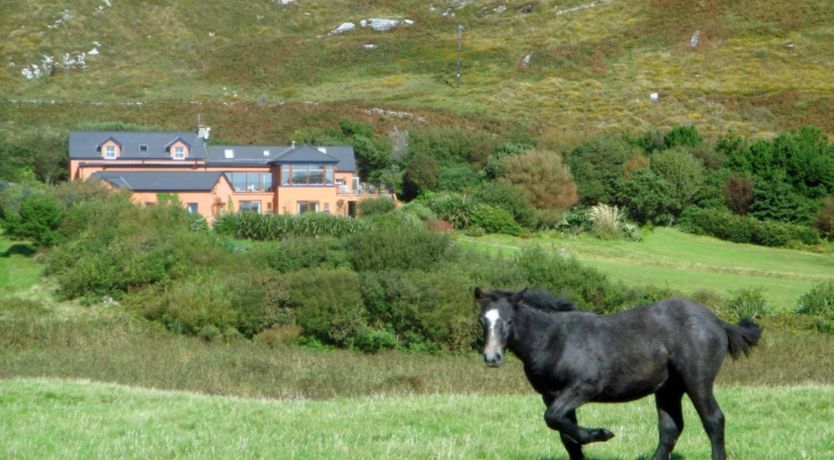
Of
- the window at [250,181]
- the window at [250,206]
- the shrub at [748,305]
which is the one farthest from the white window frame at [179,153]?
the shrub at [748,305]

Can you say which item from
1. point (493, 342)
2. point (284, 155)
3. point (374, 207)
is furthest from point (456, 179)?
point (493, 342)

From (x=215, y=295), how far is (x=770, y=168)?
32111 mm

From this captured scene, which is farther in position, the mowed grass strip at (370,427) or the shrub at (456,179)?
the shrub at (456,179)

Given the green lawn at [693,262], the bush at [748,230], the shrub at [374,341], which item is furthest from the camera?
the bush at [748,230]

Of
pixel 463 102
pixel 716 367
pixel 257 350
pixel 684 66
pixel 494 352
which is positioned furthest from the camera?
pixel 684 66

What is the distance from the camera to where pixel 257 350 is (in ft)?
95.5

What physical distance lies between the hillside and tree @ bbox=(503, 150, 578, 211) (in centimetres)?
898

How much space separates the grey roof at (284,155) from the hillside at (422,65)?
11018 mm

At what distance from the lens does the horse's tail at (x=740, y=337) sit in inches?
388

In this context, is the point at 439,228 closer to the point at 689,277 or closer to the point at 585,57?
the point at 689,277

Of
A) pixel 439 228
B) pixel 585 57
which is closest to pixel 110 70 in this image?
pixel 585 57

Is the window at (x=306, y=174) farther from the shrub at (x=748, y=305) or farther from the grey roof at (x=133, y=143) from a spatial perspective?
the shrub at (x=748, y=305)

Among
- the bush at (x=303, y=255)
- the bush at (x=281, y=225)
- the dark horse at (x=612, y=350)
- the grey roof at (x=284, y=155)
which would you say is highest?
the grey roof at (x=284, y=155)

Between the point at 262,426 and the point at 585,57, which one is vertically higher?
the point at 585,57
